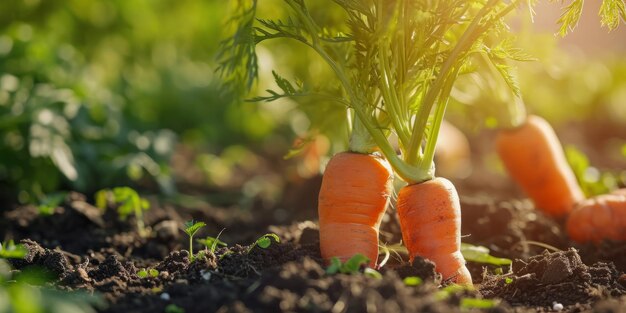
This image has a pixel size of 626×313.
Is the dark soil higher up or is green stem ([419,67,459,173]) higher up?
green stem ([419,67,459,173])

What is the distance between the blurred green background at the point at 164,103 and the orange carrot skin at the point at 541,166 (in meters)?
0.23

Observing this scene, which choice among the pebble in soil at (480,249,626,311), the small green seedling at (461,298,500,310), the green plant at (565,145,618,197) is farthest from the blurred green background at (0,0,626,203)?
the small green seedling at (461,298,500,310)

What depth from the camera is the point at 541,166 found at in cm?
412

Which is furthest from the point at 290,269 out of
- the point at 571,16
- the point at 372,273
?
the point at 571,16

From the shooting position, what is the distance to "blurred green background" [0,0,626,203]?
4.48 metres

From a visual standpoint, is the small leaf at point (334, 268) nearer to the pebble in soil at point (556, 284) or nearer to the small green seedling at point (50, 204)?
the pebble in soil at point (556, 284)

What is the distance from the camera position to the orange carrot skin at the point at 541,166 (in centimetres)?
406

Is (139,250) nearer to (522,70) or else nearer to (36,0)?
(36,0)

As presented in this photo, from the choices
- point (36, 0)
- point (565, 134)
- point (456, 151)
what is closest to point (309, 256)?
point (456, 151)

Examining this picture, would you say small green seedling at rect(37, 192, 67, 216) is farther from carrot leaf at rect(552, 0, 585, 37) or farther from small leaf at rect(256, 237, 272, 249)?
carrot leaf at rect(552, 0, 585, 37)

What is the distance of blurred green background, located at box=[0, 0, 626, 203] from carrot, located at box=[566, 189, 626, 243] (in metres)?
0.74

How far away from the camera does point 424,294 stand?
92.4 inches

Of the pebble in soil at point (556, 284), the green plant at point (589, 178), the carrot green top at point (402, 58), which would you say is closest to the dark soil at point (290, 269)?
the pebble in soil at point (556, 284)

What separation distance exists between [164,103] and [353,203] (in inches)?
165
